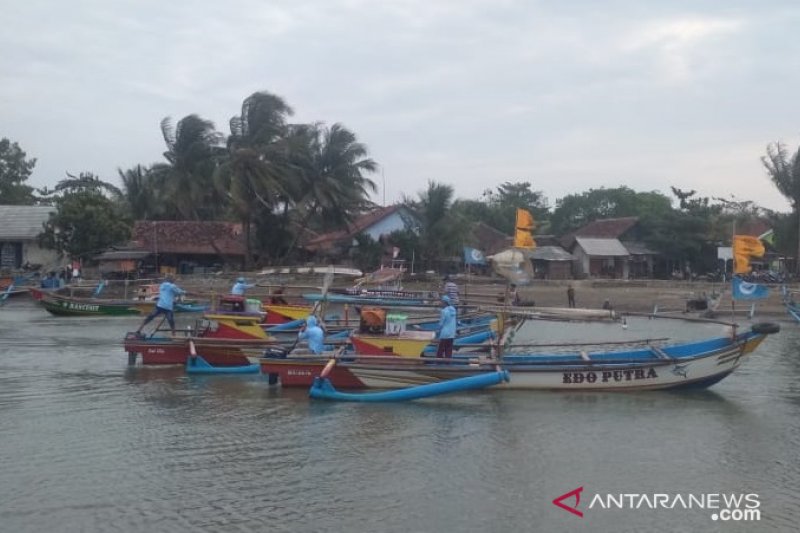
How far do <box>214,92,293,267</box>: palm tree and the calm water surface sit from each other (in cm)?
2869

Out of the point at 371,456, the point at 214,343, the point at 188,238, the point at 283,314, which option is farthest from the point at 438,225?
the point at 371,456

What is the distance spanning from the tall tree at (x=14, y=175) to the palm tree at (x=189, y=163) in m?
21.5

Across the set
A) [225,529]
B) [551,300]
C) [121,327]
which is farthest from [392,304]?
[551,300]

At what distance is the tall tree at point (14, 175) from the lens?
65.5 meters

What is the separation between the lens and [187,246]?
163 feet

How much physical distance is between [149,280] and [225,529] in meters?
38.1

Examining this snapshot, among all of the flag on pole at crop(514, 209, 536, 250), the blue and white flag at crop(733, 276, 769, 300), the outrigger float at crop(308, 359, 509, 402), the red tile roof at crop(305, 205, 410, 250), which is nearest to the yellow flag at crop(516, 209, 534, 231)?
the flag on pole at crop(514, 209, 536, 250)

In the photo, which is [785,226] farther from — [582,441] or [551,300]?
A: [582,441]

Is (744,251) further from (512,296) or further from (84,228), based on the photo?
(84,228)

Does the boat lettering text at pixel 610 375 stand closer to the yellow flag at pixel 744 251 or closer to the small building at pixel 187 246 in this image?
the yellow flag at pixel 744 251

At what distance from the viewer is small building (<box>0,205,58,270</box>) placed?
50.4 m

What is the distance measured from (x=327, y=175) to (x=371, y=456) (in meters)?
38.3

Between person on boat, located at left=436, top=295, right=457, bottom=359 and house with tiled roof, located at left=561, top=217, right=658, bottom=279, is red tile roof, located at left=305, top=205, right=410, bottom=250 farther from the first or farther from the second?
person on boat, located at left=436, top=295, right=457, bottom=359

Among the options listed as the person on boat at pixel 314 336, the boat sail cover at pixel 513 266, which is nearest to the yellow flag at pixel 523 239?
the boat sail cover at pixel 513 266
